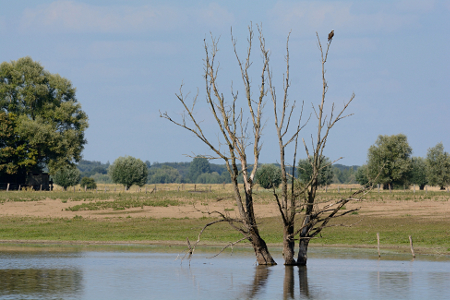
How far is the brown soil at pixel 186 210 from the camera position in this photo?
202 ft

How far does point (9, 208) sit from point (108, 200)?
12.4 m

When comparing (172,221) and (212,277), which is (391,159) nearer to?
(172,221)

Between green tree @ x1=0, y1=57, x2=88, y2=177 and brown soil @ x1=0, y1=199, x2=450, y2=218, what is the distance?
2769 centimetres

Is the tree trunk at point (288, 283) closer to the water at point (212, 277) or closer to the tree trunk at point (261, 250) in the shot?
the water at point (212, 277)

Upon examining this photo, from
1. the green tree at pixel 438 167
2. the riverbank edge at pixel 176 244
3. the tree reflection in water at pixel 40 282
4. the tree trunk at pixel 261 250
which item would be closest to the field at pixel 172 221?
the riverbank edge at pixel 176 244

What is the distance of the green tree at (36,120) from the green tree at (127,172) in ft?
85.8

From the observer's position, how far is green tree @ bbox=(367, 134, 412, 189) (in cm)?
11669

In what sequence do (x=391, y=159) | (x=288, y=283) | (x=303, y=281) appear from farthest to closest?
(x=391, y=159)
(x=303, y=281)
(x=288, y=283)

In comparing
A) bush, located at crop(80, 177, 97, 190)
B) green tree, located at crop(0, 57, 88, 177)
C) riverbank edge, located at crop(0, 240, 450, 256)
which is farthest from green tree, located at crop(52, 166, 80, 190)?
riverbank edge, located at crop(0, 240, 450, 256)

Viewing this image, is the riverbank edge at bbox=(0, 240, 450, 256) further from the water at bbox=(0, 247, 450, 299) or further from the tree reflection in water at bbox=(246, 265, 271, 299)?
the tree reflection in water at bbox=(246, 265, 271, 299)

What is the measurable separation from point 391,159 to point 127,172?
59.9 meters

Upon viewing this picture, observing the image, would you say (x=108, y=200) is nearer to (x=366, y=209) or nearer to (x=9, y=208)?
(x=9, y=208)

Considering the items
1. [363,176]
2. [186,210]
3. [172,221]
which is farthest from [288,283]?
[363,176]

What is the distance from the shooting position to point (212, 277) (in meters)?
27.2
